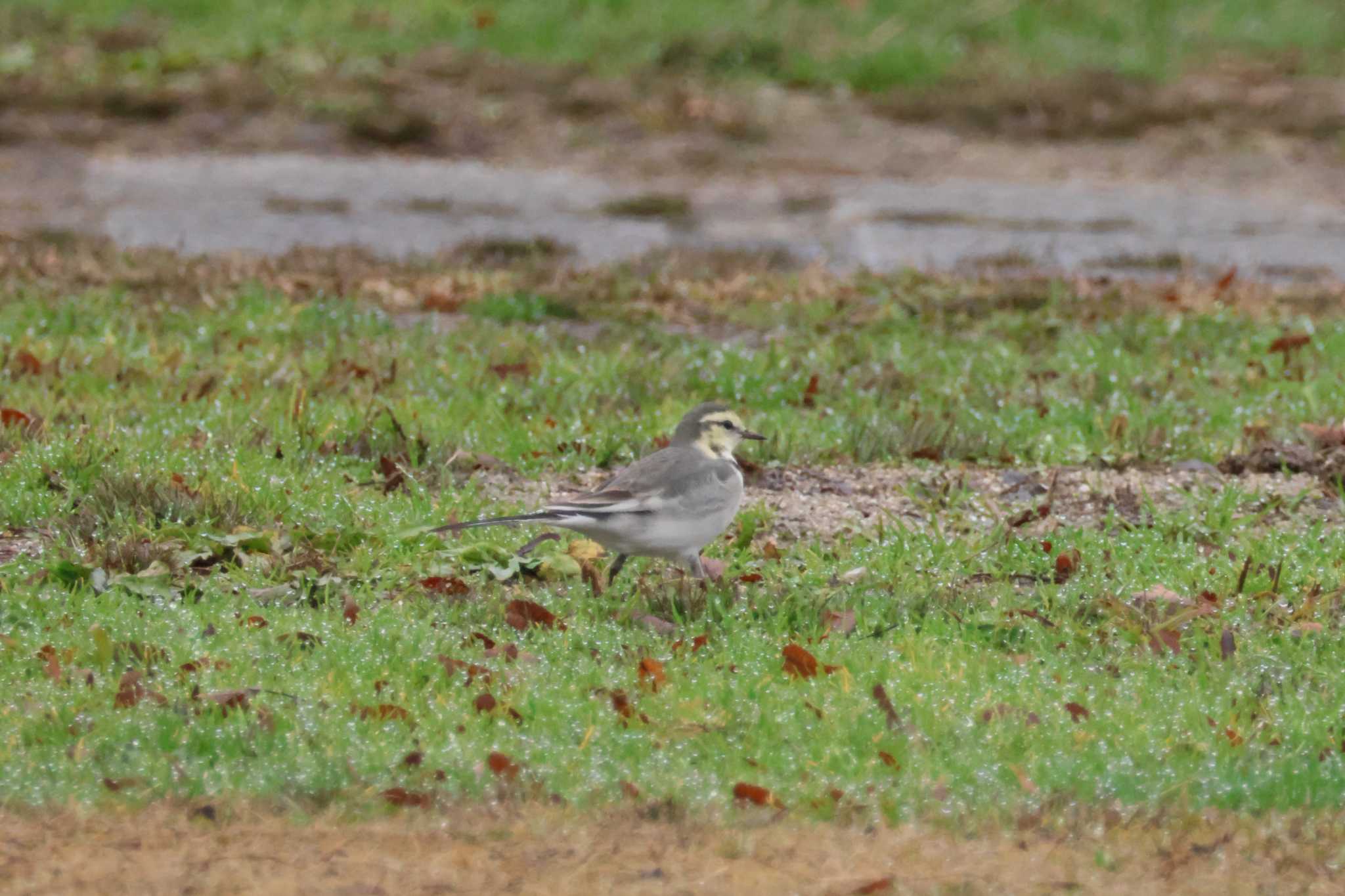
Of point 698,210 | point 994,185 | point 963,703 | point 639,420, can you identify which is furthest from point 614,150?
point 963,703

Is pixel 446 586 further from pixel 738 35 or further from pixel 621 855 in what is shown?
pixel 738 35

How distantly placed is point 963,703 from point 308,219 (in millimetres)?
10044

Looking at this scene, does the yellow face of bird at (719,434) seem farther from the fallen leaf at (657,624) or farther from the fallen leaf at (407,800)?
the fallen leaf at (407,800)

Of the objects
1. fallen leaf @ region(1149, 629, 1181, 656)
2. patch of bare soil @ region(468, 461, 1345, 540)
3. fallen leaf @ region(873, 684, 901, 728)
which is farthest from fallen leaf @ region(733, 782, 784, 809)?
patch of bare soil @ region(468, 461, 1345, 540)

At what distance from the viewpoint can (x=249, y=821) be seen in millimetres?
4805

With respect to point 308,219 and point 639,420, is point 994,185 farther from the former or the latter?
point 639,420

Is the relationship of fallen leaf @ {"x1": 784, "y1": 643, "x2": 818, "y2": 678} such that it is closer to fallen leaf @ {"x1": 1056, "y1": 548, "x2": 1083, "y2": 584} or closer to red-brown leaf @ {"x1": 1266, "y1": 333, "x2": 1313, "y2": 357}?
fallen leaf @ {"x1": 1056, "y1": 548, "x2": 1083, "y2": 584}

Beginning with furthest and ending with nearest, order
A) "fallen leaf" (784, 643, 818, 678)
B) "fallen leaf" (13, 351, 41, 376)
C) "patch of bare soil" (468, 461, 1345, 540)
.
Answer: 1. "fallen leaf" (13, 351, 41, 376)
2. "patch of bare soil" (468, 461, 1345, 540)
3. "fallen leaf" (784, 643, 818, 678)

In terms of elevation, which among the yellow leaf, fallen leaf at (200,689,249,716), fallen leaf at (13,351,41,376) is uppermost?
fallen leaf at (13,351,41,376)

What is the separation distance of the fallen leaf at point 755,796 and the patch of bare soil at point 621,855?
6 centimetres

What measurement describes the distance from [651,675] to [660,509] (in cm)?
69

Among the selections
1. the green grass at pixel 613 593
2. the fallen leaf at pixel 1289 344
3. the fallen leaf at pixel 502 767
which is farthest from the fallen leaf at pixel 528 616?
the fallen leaf at pixel 1289 344

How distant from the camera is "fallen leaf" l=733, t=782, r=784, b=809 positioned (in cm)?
497

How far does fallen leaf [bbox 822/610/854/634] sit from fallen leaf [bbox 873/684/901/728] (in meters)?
0.70
